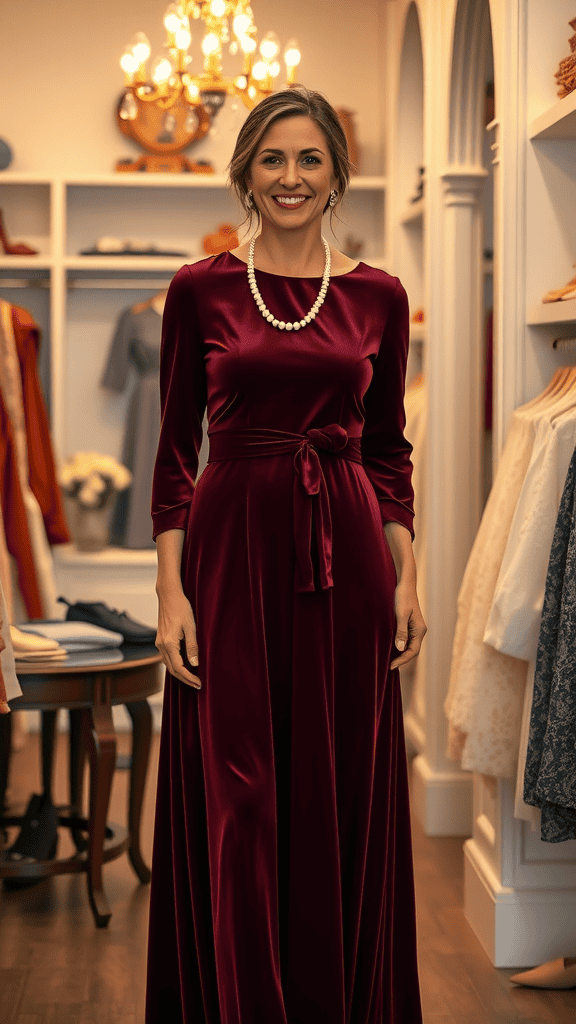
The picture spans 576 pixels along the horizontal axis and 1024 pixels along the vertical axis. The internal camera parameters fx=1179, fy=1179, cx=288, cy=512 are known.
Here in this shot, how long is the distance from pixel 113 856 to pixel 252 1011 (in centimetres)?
154

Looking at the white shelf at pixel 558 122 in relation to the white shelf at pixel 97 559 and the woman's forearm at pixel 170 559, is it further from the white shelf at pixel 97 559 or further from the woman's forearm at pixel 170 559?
the white shelf at pixel 97 559

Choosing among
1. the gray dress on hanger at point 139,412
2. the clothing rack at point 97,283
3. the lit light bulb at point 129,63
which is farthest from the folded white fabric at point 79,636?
the clothing rack at point 97,283

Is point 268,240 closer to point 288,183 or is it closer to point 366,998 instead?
point 288,183

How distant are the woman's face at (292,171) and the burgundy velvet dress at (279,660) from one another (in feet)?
0.35

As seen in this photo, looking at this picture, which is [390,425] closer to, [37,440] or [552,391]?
[552,391]

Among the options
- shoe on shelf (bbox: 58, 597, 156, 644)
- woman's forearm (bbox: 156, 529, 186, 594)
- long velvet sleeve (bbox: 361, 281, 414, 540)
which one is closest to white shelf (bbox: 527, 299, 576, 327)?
long velvet sleeve (bbox: 361, 281, 414, 540)

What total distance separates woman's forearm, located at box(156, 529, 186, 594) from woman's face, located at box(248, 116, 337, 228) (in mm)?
502

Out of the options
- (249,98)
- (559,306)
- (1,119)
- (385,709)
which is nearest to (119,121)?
(1,119)

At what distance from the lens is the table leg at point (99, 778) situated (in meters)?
2.98

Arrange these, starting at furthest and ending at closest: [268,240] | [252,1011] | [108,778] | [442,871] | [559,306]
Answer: [442,871] < [108,778] < [559,306] < [268,240] < [252,1011]

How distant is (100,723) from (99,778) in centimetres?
14

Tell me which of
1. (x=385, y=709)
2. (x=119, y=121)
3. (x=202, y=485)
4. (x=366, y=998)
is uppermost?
(x=119, y=121)

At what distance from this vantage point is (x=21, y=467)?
4559 millimetres

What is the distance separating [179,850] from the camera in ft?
6.08
